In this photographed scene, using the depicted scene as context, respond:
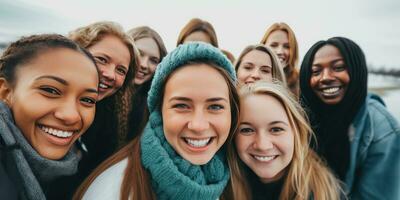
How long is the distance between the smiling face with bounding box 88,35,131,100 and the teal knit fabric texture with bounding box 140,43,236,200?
23.7 inches

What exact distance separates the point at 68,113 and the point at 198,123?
681 millimetres

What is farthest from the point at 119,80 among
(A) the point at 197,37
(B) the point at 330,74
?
(B) the point at 330,74

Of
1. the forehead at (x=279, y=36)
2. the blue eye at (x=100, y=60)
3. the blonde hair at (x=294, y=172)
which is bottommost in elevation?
the blonde hair at (x=294, y=172)

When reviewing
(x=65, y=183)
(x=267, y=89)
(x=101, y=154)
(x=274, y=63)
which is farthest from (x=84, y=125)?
(x=274, y=63)

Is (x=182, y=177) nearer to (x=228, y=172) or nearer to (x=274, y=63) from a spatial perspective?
(x=228, y=172)

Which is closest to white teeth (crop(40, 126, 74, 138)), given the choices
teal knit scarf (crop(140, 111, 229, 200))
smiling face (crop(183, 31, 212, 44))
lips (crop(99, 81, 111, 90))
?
teal knit scarf (crop(140, 111, 229, 200))

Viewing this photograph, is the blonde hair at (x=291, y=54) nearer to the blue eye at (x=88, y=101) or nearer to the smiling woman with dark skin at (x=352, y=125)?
the smiling woman with dark skin at (x=352, y=125)

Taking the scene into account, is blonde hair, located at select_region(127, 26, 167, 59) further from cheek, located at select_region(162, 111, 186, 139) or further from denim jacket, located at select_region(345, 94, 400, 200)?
denim jacket, located at select_region(345, 94, 400, 200)

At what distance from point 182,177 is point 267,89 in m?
0.93

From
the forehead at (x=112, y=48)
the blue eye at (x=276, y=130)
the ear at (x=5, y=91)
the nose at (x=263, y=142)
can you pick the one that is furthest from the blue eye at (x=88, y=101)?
the blue eye at (x=276, y=130)

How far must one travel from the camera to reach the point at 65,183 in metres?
1.91

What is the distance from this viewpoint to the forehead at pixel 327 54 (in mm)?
2490

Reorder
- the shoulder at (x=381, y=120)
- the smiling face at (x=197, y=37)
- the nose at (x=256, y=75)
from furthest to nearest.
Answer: the smiling face at (x=197, y=37) < the nose at (x=256, y=75) < the shoulder at (x=381, y=120)

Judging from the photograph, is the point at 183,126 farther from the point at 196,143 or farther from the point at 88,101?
the point at 88,101
